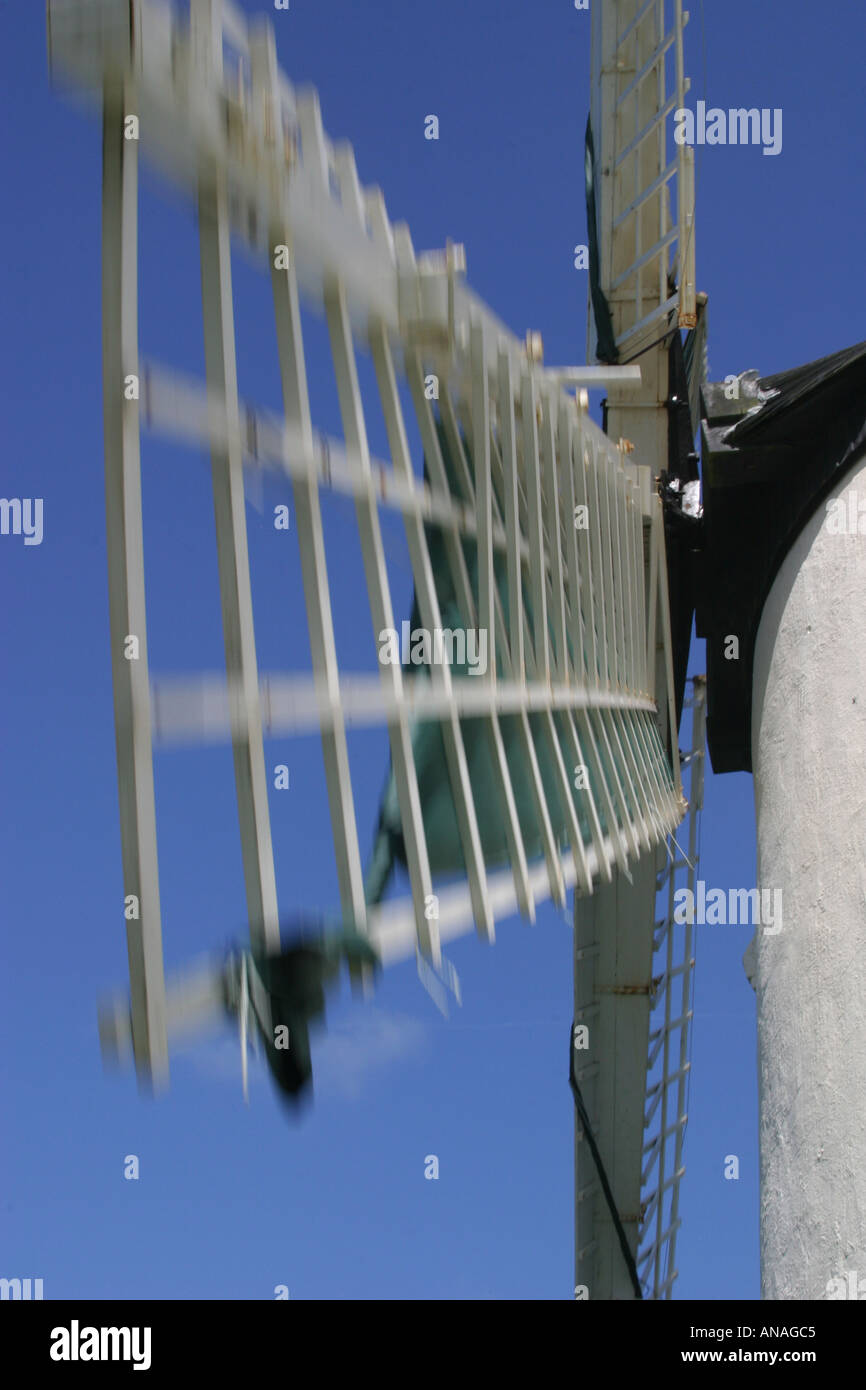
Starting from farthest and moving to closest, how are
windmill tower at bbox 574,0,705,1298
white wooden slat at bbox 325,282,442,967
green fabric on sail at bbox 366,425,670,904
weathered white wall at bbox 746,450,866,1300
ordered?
windmill tower at bbox 574,0,705,1298 < weathered white wall at bbox 746,450,866,1300 < green fabric on sail at bbox 366,425,670,904 < white wooden slat at bbox 325,282,442,967

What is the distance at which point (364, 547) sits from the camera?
5.16 meters

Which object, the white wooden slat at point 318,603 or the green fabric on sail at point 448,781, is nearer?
the white wooden slat at point 318,603

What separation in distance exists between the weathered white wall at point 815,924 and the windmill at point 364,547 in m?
1.06

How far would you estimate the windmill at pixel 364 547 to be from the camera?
12.1 feet

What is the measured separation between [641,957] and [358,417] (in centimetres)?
985

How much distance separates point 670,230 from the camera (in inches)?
530

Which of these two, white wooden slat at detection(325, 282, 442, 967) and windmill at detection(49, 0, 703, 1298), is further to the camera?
white wooden slat at detection(325, 282, 442, 967)

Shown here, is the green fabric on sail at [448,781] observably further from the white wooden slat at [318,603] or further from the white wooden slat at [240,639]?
the white wooden slat at [240,639]

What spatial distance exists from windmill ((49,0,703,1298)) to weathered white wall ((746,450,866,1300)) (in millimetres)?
1061

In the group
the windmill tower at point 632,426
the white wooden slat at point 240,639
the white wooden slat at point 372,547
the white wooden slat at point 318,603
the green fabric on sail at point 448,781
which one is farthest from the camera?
the windmill tower at point 632,426

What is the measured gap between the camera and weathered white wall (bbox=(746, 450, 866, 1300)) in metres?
7.25

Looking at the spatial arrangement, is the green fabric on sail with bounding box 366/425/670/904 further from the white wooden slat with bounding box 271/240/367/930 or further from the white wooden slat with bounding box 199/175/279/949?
the white wooden slat with bounding box 199/175/279/949

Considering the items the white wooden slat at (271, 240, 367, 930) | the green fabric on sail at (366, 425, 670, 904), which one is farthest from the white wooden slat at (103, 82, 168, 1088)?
the green fabric on sail at (366, 425, 670, 904)

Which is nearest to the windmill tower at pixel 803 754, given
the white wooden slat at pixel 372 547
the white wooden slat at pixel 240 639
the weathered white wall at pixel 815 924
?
the weathered white wall at pixel 815 924
